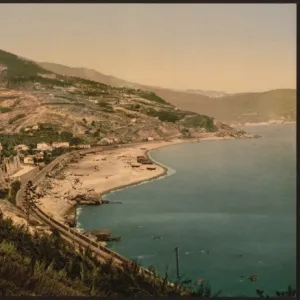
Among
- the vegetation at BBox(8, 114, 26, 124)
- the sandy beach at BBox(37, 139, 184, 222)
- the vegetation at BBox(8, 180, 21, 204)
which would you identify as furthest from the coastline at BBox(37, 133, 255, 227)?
the vegetation at BBox(8, 114, 26, 124)

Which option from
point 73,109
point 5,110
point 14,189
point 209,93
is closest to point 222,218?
point 209,93

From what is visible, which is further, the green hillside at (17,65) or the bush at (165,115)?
the bush at (165,115)

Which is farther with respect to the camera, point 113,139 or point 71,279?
point 113,139

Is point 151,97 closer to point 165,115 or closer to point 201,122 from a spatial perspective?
point 165,115

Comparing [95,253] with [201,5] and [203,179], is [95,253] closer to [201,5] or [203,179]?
[203,179]

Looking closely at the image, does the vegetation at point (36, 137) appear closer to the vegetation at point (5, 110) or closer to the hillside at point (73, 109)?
the hillside at point (73, 109)

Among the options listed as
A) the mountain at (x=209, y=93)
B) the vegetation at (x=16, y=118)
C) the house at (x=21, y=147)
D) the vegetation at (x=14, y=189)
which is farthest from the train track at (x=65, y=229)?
the mountain at (x=209, y=93)
